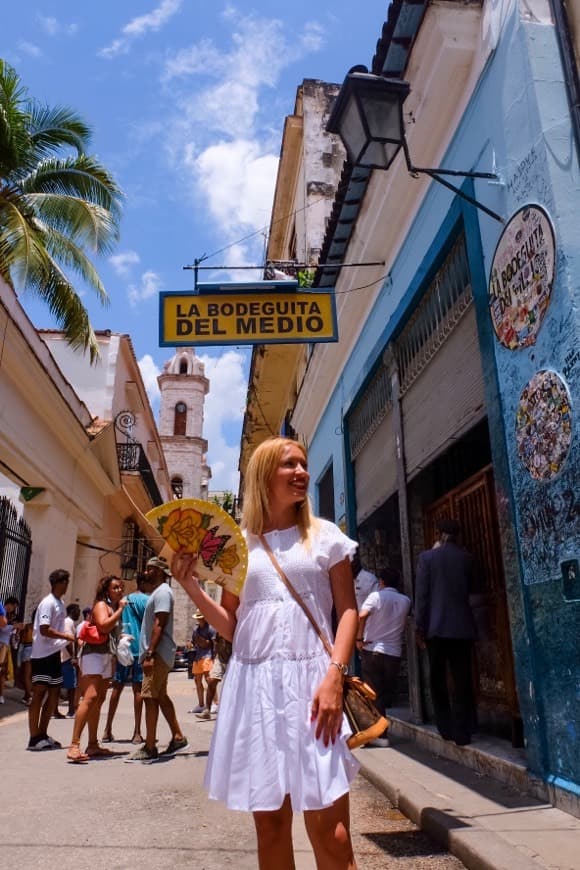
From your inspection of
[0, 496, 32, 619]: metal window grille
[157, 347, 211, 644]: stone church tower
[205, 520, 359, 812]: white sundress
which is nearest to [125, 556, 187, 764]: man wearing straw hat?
[205, 520, 359, 812]: white sundress

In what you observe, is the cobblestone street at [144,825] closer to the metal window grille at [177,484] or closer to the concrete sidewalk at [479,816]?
the concrete sidewalk at [479,816]

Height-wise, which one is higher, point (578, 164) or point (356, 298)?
point (356, 298)

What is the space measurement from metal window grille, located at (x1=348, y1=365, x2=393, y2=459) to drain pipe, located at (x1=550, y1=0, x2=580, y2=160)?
151 inches

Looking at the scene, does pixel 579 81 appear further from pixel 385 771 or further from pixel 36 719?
pixel 36 719

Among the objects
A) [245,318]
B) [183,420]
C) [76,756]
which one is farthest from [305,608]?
[183,420]

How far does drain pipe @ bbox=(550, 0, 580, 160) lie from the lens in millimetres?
3957

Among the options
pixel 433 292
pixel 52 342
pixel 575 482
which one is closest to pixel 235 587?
pixel 575 482

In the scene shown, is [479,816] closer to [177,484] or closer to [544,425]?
[544,425]

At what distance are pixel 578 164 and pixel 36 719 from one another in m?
6.47

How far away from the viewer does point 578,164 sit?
3.88 metres

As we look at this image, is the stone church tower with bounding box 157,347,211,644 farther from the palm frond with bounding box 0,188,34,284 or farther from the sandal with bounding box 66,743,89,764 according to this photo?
the sandal with bounding box 66,743,89,764

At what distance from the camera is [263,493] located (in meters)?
2.48

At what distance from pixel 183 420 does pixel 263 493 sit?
1764 inches

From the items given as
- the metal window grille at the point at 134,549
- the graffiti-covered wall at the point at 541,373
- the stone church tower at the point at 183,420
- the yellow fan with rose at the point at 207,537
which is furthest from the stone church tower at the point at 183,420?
the yellow fan with rose at the point at 207,537
